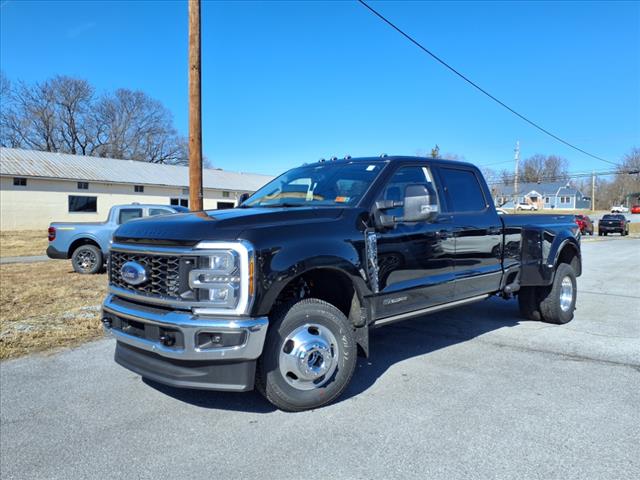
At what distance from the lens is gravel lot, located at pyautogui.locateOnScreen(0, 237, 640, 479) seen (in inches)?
109

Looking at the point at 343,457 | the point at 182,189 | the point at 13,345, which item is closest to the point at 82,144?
the point at 182,189

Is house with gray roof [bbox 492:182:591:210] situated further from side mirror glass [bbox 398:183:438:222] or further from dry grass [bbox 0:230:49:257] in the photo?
side mirror glass [bbox 398:183:438:222]

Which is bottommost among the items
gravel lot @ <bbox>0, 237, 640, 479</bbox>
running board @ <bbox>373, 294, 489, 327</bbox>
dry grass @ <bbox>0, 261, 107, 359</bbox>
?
gravel lot @ <bbox>0, 237, 640, 479</bbox>

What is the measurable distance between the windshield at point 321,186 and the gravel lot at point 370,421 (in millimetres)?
1666

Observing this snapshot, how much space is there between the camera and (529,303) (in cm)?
640

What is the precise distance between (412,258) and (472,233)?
1.09 m

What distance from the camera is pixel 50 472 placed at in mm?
2770

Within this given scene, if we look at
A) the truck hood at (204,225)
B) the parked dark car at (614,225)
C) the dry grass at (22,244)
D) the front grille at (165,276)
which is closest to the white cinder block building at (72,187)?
the dry grass at (22,244)

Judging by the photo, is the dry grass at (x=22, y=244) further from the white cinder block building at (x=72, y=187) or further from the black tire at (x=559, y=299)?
the black tire at (x=559, y=299)

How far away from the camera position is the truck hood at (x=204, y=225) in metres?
3.19

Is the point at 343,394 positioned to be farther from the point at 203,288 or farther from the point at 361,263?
the point at 203,288

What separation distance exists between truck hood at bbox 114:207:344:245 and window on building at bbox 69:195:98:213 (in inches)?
1165

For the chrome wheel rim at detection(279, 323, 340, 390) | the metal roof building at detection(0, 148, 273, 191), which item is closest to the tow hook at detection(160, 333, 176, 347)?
the chrome wheel rim at detection(279, 323, 340, 390)

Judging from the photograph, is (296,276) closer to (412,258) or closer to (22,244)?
(412,258)
